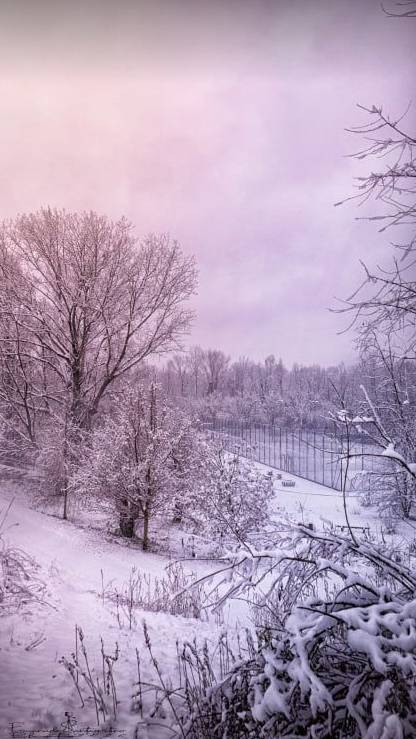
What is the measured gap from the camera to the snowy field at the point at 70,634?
275 centimetres

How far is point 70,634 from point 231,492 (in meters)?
8.24

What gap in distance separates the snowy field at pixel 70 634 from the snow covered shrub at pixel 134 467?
176cm

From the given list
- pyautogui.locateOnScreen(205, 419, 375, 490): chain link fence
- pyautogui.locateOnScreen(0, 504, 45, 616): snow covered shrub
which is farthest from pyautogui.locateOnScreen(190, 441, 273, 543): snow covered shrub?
pyautogui.locateOnScreen(0, 504, 45, 616): snow covered shrub

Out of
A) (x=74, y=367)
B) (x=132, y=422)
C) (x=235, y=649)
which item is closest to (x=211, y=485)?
(x=132, y=422)

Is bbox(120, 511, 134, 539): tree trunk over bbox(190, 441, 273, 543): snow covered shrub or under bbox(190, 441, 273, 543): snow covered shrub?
under

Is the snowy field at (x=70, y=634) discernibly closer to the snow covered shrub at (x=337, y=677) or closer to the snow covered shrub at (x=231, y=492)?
the snow covered shrub at (x=337, y=677)

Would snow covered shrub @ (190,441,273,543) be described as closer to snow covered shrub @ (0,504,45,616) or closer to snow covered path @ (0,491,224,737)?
snow covered path @ (0,491,224,737)

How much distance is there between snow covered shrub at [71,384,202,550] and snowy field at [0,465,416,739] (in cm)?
176

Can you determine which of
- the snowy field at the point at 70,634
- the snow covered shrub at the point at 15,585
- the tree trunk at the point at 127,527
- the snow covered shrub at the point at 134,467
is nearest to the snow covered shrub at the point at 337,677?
the snowy field at the point at 70,634

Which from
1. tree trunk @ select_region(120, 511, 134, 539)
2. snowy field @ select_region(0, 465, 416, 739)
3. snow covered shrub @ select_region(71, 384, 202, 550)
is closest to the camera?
snowy field @ select_region(0, 465, 416, 739)

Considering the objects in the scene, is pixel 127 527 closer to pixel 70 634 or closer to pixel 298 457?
pixel 70 634

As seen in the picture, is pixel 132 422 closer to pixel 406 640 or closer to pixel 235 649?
pixel 235 649

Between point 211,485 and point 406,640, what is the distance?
36.2 ft

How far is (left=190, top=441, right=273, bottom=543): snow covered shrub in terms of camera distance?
1170 cm
